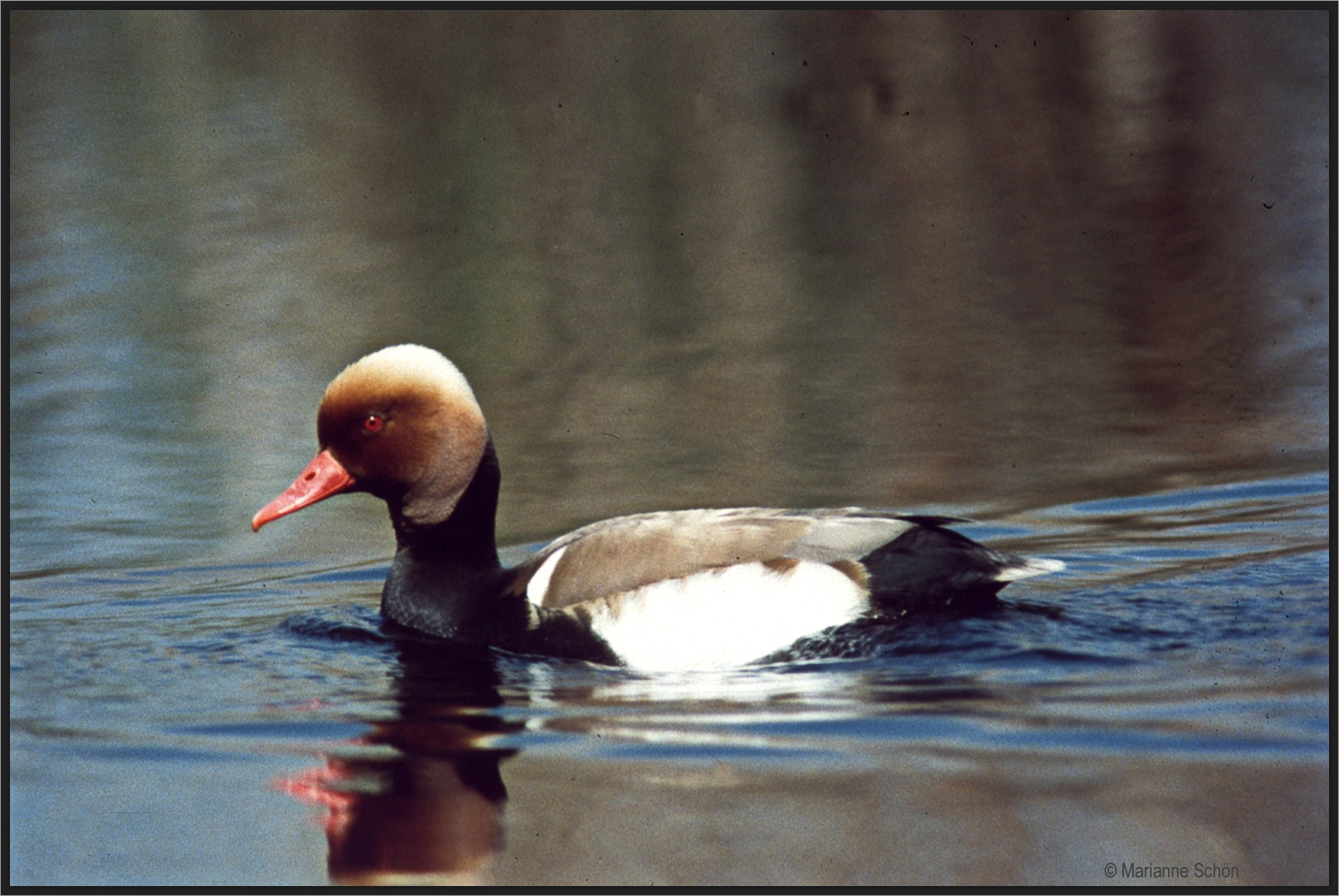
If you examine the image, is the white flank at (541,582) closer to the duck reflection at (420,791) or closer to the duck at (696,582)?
the duck at (696,582)

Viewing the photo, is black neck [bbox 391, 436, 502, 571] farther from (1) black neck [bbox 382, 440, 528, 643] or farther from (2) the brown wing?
(2) the brown wing

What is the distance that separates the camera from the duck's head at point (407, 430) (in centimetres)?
739

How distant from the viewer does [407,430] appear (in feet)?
24.4

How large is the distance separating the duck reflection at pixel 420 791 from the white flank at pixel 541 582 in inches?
19.3

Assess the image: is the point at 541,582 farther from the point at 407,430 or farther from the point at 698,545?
the point at 407,430

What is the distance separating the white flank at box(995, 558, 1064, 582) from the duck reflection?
6.40ft

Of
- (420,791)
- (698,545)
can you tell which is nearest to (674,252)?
(698,545)

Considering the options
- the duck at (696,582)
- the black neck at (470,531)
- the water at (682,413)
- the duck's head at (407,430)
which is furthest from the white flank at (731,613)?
the duck's head at (407,430)

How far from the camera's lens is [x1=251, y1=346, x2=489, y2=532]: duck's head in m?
7.39

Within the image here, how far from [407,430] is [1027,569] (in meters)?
2.55

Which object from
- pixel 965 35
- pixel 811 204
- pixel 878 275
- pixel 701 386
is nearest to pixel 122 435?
pixel 701 386

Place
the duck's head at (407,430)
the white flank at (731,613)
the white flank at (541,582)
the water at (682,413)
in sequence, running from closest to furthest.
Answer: the water at (682,413), the white flank at (731,613), the white flank at (541,582), the duck's head at (407,430)

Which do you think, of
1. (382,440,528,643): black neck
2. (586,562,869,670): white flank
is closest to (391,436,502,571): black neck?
(382,440,528,643): black neck

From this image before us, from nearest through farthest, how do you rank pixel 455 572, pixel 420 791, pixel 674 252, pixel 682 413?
pixel 420 791, pixel 455 572, pixel 682 413, pixel 674 252
